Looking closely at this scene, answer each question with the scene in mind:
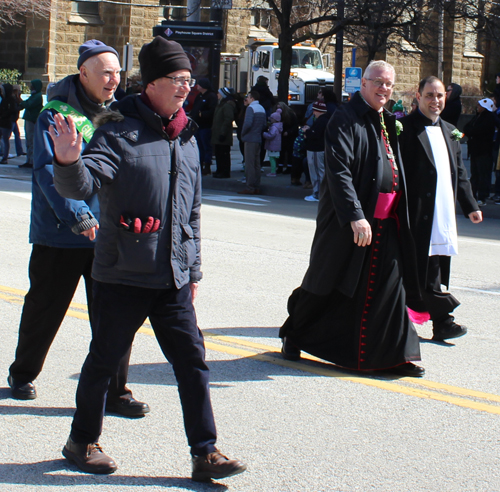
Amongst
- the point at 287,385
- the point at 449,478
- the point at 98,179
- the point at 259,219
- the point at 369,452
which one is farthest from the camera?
the point at 259,219

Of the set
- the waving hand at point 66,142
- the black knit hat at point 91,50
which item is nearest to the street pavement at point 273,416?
the waving hand at point 66,142

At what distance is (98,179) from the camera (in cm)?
330

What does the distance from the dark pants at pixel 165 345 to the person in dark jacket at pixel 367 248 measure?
1625 millimetres

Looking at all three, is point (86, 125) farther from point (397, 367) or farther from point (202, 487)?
point (397, 367)

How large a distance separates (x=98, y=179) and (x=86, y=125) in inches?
37.5

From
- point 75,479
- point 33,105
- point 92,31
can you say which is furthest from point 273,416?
point 92,31

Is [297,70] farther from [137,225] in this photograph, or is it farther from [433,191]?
[137,225]

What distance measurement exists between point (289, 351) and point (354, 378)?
53cm

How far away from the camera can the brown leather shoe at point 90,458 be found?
11.7 ft

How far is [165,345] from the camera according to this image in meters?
3.56

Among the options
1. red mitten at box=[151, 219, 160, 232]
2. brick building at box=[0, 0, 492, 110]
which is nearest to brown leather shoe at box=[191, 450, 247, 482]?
red mitten at box=[151, 219, 160, 232]

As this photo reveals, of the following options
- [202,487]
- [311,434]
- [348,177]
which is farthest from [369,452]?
[348,177]

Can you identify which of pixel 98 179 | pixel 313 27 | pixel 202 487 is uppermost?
pixel 313 27

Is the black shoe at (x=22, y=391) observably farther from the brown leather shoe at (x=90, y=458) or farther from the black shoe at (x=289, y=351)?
the black shoe at (x=289, y=351)
